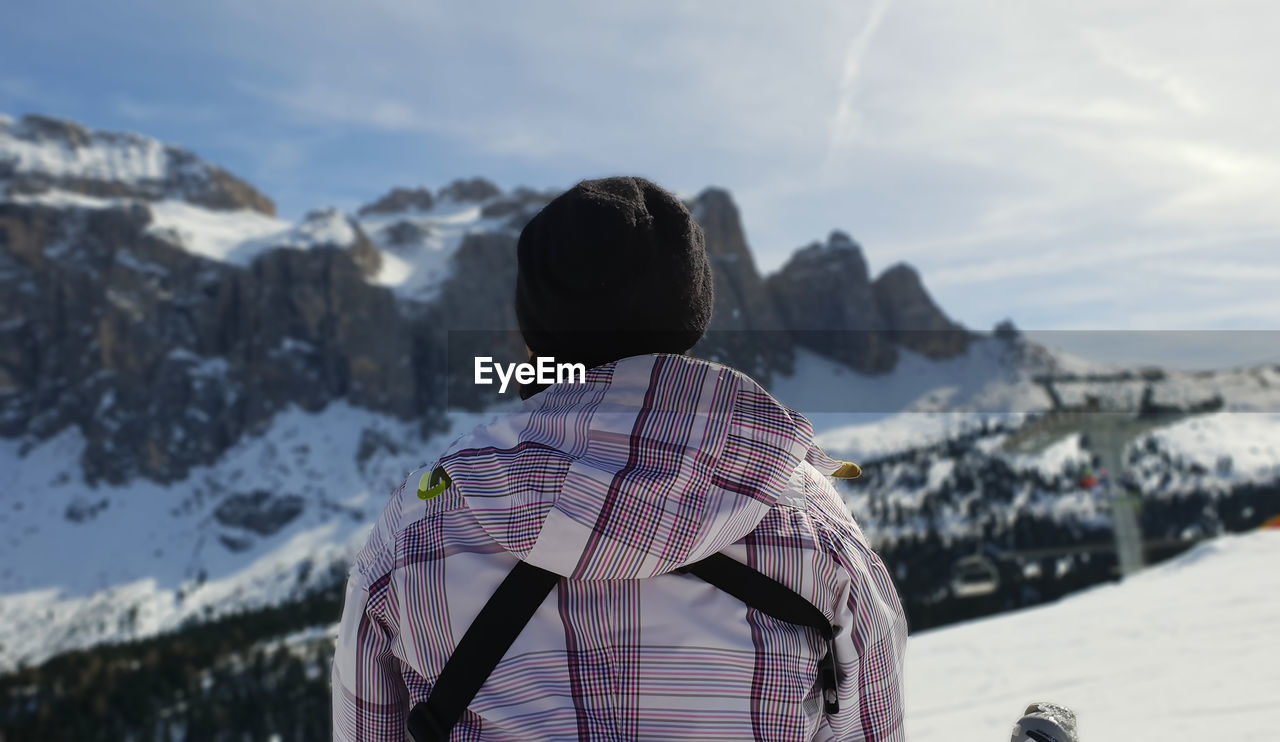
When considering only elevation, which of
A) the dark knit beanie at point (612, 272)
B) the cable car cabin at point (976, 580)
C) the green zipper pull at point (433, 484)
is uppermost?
the dark knit beanie at point (612, 272)

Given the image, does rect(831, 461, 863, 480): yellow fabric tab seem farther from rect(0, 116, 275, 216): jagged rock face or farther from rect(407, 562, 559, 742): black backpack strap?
rect(0, 116, 275, 216): jagged rock face

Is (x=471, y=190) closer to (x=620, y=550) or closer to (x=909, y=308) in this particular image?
(x=909, y=308)

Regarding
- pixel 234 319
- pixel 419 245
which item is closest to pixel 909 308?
pixel 419 245

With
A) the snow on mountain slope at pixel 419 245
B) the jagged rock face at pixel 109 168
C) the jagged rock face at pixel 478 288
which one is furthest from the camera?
the jagged rock face at pixel 109 168

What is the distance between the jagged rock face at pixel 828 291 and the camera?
11626 cm

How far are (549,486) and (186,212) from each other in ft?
503

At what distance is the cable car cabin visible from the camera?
156 feet

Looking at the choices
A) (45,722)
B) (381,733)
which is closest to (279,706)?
(45,722)

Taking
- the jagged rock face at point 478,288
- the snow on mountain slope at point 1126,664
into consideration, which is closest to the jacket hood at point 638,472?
the snow on mountain slope at point 1126,664

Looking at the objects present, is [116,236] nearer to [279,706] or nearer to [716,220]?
[716,220]

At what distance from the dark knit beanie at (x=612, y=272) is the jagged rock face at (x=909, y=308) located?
121 m

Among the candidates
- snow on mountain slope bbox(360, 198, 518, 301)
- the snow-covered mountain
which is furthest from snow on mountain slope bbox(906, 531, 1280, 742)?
snow on mountain slope bbox(360, 198, 518, 301)

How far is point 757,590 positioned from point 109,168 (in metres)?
164

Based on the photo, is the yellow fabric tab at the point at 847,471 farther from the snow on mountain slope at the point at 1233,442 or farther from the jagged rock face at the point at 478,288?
the jagged rock face at the point at 478,288
